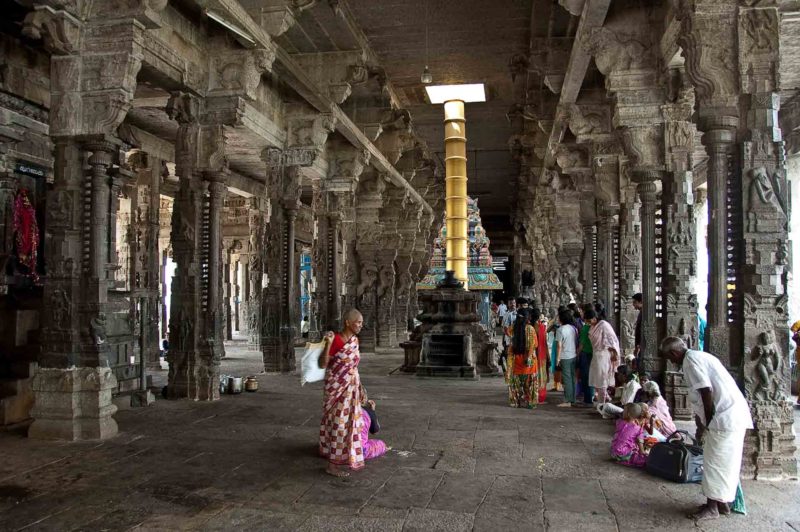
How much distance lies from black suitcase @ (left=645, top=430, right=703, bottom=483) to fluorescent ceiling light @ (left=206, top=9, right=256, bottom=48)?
6.93 m

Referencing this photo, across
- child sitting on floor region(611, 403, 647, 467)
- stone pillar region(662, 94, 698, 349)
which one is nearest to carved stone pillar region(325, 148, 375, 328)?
stone pillar region(662, 94, 698, 349)

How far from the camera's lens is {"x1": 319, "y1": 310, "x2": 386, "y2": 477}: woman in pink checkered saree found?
5383 millimetres

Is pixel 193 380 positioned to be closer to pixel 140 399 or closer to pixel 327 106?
pixel 140 399

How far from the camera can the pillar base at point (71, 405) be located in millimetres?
6473

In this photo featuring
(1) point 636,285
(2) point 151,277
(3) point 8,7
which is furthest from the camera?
(2) point 151,277

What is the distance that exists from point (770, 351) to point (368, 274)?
14645 mm

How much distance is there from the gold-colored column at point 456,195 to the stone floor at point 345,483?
7.13 metres

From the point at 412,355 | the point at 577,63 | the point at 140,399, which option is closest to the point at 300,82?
the point at 577,63

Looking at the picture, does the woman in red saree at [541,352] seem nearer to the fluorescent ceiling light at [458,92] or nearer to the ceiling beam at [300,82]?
the ceiling beam at [300,82]

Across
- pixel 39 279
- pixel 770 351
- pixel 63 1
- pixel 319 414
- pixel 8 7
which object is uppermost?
pixel 8 7

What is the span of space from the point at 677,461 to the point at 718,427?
956 millimetres

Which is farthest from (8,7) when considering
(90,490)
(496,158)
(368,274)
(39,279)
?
(496,158)

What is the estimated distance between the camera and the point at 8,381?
7.40m

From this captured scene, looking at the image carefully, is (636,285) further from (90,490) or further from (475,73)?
(90,490)
